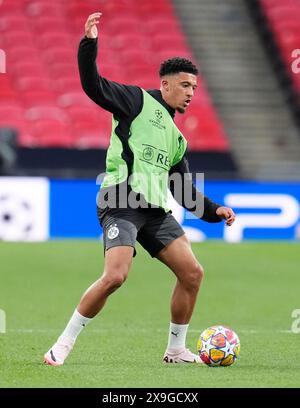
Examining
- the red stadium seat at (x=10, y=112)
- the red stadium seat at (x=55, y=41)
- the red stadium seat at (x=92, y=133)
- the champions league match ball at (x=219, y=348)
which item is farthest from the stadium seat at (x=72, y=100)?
the champions league match ball at (x=219, y=348)

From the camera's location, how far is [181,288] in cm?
814

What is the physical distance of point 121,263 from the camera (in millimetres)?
7676

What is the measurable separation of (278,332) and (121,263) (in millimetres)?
2924

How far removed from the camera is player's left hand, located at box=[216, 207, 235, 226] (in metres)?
8.11

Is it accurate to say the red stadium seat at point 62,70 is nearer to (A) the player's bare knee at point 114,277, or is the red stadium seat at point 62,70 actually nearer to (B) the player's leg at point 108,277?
(B) the player's leg at point 108,277

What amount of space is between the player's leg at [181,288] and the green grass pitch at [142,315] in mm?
208

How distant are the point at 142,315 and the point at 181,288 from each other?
3448mm

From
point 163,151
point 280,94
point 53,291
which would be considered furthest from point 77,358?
point 280,94

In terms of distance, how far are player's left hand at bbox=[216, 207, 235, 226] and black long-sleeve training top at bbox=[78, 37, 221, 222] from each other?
0.06m

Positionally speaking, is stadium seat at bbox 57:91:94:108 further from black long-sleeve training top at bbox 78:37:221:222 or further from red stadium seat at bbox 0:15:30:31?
black long-sleeve training top at bbox 78:37:221:222

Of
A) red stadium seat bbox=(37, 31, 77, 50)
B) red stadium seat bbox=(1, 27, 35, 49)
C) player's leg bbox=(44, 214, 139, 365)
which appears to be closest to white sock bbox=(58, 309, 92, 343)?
player's leg bbox=(44, 214, 139, 365)

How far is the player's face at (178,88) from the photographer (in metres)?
8.03

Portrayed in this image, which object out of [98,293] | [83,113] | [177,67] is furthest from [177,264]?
[83,113]

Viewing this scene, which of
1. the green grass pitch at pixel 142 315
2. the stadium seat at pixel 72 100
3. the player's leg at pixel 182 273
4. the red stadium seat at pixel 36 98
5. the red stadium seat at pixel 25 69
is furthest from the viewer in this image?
the red stadium seat at pixel 25 69
